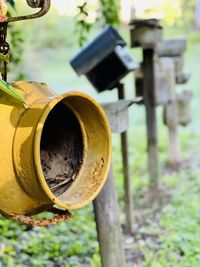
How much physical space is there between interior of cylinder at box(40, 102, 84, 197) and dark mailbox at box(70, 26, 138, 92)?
136 cm

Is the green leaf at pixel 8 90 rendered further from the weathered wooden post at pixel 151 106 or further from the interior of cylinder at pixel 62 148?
the weathered wooden post at pixel 151 106

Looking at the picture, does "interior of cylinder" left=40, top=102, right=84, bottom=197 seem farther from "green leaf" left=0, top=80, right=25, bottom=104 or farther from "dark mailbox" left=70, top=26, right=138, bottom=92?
"dark mailbox" left=70, top=26, right=138, bottom=92

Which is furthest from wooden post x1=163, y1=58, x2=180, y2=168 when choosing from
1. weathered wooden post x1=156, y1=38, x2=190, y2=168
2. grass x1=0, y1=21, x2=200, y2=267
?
grass x1=0, y1=21, x2=200, y2=267

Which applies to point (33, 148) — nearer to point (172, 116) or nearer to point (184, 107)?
point (172, 116)

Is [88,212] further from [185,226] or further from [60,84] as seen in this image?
[60,84]

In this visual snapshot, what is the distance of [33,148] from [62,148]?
11.0 inches

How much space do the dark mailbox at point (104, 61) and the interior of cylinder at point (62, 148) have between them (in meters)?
1.36

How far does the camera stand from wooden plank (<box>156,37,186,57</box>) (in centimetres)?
470

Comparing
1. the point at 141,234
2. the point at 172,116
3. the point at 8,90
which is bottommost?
the point at 141,234

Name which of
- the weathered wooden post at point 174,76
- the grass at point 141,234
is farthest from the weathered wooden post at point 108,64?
the weathered wooden post at point 174,76

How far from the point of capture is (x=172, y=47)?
4730mm

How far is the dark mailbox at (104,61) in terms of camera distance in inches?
115

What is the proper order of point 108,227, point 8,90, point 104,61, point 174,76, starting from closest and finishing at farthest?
point 8,90 < point 108,227 < point 104,61 < point 174,76

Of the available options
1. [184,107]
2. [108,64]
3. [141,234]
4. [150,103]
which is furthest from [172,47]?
[141,234]
